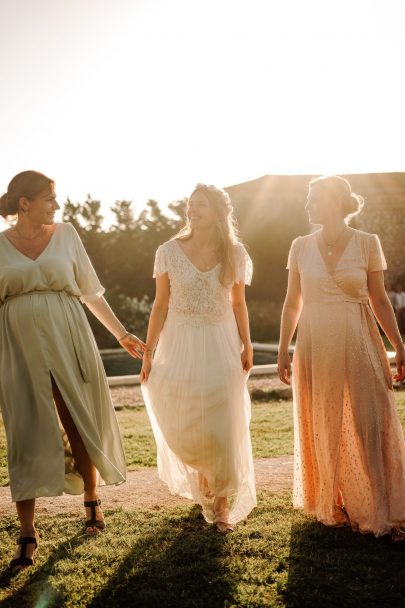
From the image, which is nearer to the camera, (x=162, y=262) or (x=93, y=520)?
(x=93, y=520)

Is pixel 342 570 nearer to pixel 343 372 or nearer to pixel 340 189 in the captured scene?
pixel 343 372

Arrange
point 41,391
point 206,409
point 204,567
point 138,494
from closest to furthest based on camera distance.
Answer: point 204,567 < point 41,391 < point 206,409 < point 138,494

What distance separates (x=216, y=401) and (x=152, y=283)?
71.4ft

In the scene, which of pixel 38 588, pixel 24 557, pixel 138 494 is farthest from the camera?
pixel 138 494

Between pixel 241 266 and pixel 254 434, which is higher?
pixel 241 266

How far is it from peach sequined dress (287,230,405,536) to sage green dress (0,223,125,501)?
47.8 inches

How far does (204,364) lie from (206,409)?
27 centimetres

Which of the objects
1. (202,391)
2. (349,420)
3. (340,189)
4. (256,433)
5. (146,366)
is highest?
(340,189)

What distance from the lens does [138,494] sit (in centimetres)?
464

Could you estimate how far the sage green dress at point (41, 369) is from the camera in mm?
3514

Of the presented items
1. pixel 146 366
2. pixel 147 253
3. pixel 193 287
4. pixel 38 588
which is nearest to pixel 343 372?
pixel 193 287

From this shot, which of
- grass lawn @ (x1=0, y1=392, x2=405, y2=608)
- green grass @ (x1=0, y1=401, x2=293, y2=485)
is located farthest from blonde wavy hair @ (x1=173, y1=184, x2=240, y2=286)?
green grass @ (x1=0, y1=401, x2=293, y2=485)

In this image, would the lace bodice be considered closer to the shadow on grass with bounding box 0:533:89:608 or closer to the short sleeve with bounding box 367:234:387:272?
the short sleeve with bounding box 367:234:387:272

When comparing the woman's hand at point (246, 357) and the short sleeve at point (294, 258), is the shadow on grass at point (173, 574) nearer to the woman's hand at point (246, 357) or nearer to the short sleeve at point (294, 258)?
the woman's hand at point (246, 357)
